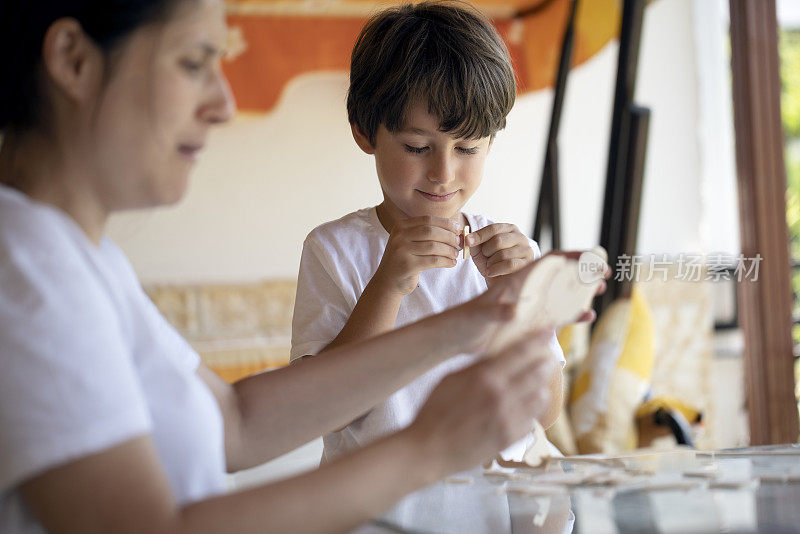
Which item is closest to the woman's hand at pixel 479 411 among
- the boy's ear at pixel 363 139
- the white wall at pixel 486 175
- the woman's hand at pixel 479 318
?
the woman's hand at pixel 479 318

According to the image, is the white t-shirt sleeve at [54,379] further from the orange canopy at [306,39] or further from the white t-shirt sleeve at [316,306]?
the orange canopy at [306,39]

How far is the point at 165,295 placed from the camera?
11.3 ft

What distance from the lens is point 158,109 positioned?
2.10 feet

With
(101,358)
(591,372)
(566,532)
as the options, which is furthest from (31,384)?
(591,372)

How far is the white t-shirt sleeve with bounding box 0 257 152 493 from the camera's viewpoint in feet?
1.71

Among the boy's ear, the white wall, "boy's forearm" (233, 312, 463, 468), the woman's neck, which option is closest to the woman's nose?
the woman's neck

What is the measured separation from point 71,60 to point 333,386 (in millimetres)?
425

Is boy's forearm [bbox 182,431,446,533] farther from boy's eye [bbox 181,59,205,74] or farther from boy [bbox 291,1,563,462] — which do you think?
boy [bbox 291,1,563,462]

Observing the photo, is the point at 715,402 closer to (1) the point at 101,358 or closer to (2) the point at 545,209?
(2) the point at 545,209

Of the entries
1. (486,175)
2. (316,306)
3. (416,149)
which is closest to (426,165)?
(416,149)

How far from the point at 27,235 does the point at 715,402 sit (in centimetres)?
310

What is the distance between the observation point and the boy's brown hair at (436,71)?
1.13 metres

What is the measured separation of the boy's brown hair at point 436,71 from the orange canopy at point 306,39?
2.06 metres

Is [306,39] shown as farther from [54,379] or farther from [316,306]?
[54,379]
